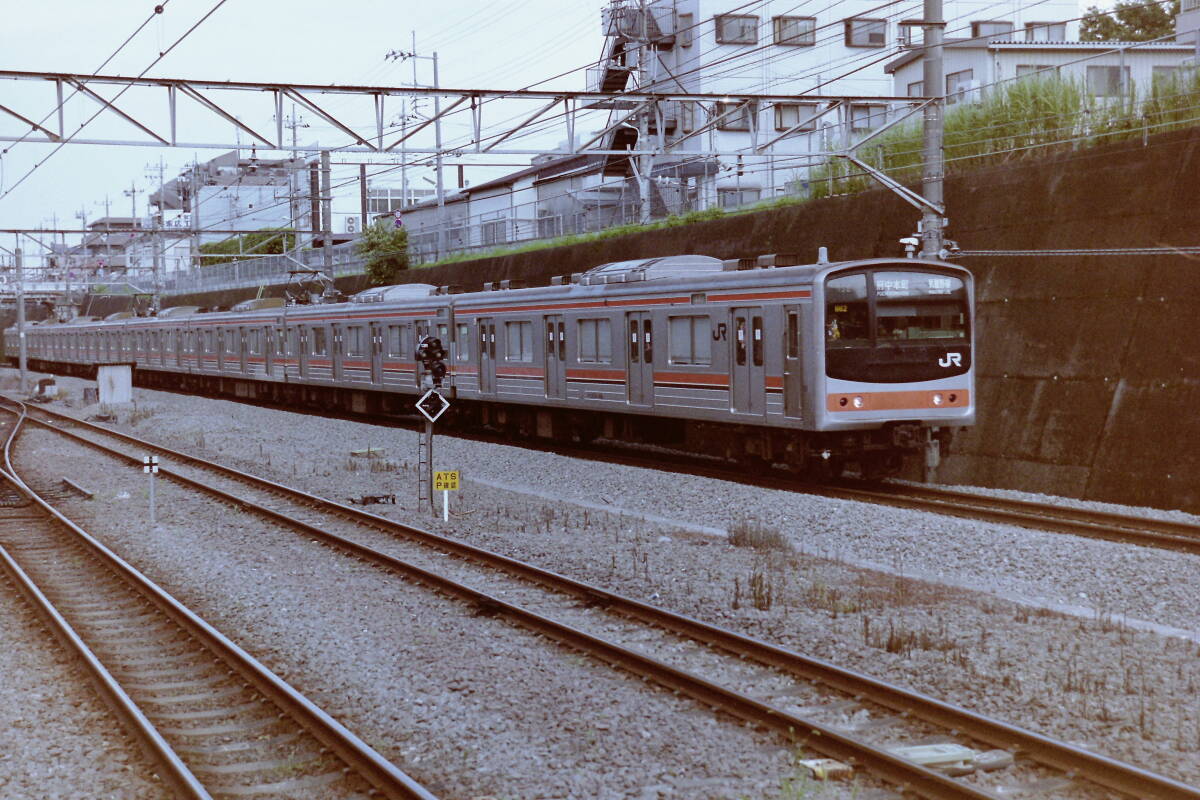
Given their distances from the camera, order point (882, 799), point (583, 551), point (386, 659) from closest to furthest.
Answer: point (882, 799)
point (386, 659)
point (583, 551)

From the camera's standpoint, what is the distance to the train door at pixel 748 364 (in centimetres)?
1648

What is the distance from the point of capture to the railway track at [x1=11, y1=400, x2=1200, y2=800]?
5965 millimetres

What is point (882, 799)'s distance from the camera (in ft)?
19.2

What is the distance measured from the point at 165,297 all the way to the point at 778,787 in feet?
267

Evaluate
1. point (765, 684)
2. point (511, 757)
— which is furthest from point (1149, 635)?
point (511, 757)

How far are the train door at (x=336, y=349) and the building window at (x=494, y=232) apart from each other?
10858mm

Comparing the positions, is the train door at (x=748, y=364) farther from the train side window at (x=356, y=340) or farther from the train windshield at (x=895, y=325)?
the train side window at (x=356, y=340)

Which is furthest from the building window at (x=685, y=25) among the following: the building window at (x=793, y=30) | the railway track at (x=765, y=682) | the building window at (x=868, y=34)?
the railway track at (x=765, y=682)

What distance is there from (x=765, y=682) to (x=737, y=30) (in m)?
39.5

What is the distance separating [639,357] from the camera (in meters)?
19.4

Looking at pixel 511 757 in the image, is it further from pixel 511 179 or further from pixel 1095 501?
pixel 511 179

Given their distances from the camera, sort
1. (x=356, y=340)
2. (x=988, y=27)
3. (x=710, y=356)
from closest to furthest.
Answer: (x=710, y=356) → (x=356, y=340) → (x=988, y=27)

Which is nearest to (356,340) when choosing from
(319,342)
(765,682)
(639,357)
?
(319,342)

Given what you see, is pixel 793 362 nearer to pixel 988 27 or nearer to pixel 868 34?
pixel 868 34
